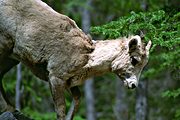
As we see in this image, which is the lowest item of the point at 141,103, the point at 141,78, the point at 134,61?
the point at 141,103

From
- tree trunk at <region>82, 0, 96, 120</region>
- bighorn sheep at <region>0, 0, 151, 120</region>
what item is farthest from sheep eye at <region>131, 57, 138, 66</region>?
tree trunk at <region>82, 0, 96, 120</region>

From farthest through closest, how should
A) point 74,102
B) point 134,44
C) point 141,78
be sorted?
point 141,78 → point 74,102 → point 134,44

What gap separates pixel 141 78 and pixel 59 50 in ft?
13.2

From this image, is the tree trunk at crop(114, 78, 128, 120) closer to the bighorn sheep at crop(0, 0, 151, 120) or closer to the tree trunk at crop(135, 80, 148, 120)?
the tree trunk at crop(135, 80, 148, 120)

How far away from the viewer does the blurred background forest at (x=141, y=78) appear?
18.6ft

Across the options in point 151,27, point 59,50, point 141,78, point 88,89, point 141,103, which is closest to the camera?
point 59,50

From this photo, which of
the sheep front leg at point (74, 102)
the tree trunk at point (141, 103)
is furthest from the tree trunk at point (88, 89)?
the sheep front leg at point (74, 102)

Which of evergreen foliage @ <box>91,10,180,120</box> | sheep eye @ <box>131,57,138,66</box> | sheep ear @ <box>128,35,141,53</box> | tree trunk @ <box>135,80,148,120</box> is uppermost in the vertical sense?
evergreen foliage @ <box>91,10,180,120</box>

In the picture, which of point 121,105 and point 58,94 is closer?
point 58,94

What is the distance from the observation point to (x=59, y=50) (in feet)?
16.2

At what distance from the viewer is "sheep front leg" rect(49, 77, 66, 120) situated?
491cm

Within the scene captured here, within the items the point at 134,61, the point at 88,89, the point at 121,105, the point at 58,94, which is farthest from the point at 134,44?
the point at 121,105

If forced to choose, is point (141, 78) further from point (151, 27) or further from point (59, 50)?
point (59, 50)

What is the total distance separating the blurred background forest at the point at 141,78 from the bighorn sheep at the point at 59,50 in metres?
0.52
